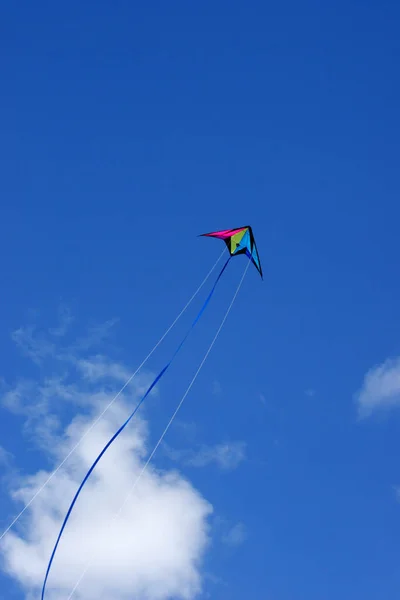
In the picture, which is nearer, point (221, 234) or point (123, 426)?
point (123, 426)

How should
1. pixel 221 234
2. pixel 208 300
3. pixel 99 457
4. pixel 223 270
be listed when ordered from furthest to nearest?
1. pixel 221 234
2. pixel 223 270
3. pixel 208 300
4. pixel 99 457

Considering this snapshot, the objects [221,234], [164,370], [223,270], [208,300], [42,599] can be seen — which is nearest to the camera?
[42,599]

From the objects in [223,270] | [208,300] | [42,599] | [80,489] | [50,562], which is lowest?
[42,599]

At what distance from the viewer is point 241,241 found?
642 inches

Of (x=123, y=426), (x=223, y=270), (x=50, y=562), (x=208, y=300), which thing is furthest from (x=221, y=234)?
(x=50, y=562)

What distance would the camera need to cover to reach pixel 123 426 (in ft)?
35.5

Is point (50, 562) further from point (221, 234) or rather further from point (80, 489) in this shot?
point (221, 234)

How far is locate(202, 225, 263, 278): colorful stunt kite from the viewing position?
16.0 m

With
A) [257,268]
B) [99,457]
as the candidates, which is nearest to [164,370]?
[99,457]

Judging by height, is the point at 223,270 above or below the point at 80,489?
above

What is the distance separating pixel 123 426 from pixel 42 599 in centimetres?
354

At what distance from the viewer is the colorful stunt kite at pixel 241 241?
15961 millimetres

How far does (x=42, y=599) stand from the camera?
10062 millimetres

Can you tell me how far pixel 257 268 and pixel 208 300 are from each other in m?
3.93
